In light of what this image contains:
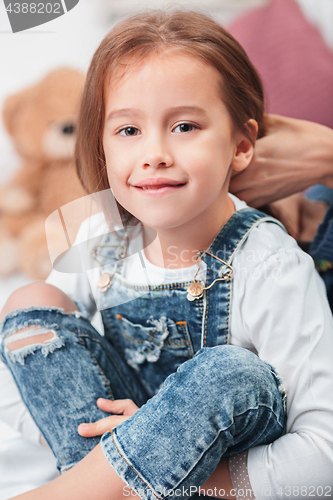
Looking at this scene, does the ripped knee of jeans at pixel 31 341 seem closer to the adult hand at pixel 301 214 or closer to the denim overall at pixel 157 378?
the denim overall at pixel 157 378

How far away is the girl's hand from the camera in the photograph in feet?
1.37

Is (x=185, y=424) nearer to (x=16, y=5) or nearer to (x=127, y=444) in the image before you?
(x=127, y=444)

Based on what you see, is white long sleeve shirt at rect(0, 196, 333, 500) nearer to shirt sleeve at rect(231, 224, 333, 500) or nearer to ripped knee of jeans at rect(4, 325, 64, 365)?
shirt sleeve at rect(231, 224, 333, 500)

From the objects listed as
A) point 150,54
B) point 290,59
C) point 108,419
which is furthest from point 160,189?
point 290,59

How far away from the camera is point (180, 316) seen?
0.49 meters

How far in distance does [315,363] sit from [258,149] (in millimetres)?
264

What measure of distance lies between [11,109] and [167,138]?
170mm

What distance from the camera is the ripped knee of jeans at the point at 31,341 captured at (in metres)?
0.44

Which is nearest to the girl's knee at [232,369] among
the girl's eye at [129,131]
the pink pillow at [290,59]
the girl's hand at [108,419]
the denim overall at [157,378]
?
the denim overall at [157,378]

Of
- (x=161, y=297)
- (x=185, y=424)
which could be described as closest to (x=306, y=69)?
(x=161, y=297)

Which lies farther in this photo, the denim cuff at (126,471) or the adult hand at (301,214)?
the adult hand at (301,214)

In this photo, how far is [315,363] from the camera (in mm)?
395

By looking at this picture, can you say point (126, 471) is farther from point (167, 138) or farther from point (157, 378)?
point (167, 138)

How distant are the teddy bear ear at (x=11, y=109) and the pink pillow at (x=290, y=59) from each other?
0.34 meters
